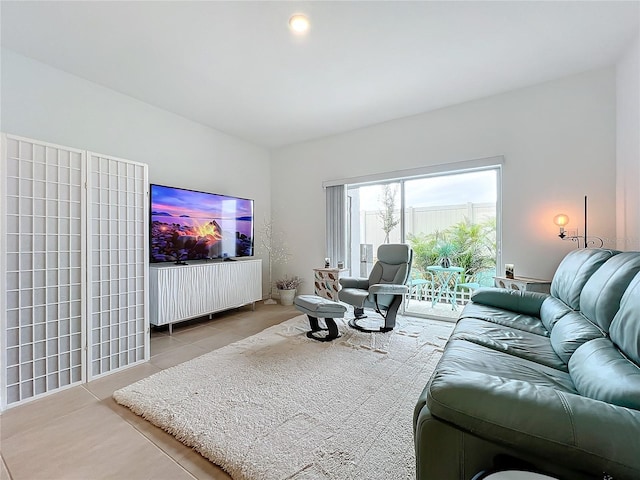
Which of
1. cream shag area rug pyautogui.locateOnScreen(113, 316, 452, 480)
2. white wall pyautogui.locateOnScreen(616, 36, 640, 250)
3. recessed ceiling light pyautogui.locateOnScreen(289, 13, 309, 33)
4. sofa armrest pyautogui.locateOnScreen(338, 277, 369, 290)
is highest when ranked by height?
recessed ceiling light pyautogui.locateOnScreen(289, 13, 309, 33)

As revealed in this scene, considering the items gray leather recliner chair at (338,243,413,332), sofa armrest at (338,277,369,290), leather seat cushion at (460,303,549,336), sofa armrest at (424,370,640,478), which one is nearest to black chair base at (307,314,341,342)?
gray leather recliner chair at (338,243,413,332)

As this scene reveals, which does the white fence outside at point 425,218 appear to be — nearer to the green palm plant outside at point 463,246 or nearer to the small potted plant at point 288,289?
the green palm plant outside at point 463,246

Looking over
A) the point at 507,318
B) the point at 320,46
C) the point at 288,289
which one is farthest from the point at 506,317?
the point at 288,289

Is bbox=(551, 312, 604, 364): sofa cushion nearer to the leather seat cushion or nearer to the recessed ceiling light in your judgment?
the leather seat cushion

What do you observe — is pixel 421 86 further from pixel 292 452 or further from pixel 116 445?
pixel 116 445

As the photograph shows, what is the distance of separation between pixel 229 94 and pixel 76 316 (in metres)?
2.70

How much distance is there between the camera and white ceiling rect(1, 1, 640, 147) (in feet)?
6.84

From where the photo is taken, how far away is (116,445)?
59.9 inches

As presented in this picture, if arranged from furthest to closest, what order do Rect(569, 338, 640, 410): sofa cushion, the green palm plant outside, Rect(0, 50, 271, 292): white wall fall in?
the green palm plant outside, Rect(0, 50, 271, 292): white wall, Rect(569, 338, 640, 410): sofa cushion

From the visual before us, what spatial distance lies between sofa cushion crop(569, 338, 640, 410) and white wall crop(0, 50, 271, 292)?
166 inches

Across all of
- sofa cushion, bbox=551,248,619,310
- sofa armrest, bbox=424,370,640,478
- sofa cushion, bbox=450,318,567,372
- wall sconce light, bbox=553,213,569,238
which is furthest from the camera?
wall sconce light, bbox=553,213,569,238

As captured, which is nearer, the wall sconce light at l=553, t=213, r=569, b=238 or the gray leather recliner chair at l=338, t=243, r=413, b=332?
the wall sconce light at l=553, t=213, r=569, b=238

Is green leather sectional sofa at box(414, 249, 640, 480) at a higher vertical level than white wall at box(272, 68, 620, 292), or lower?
lower

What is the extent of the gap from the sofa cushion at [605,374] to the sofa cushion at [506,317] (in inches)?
27.5
